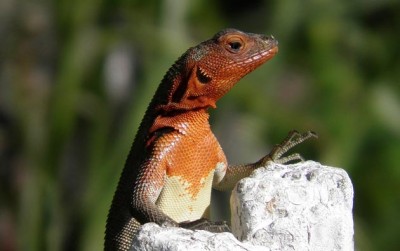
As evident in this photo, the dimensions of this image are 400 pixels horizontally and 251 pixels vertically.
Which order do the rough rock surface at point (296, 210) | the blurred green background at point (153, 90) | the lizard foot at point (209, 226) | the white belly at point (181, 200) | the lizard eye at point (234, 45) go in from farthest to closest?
1. the blurred green background at point (153, 90)
2. the lizard eye at point (234, 45)
3. the white belly at point (181, 200)
4. the lizard foot at point (209, 226)
5. the rough rock surface at point (296, 210)

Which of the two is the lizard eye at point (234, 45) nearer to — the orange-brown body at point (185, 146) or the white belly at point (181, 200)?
the orange-brown body at point (185, 146)

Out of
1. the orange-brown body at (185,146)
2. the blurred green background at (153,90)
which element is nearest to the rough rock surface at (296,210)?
the orange-brown body at (185,146)

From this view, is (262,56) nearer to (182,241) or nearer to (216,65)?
(216,65)

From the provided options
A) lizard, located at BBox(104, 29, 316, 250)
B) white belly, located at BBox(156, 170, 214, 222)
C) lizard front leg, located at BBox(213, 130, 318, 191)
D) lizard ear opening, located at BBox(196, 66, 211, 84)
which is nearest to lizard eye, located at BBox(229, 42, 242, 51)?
lizard, located at BBox(104, 29, 316, 250)

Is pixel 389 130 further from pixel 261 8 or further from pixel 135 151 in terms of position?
pixel 135 151

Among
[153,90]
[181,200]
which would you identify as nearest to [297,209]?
[181,200]

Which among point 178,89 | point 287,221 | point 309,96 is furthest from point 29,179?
point 287,221
